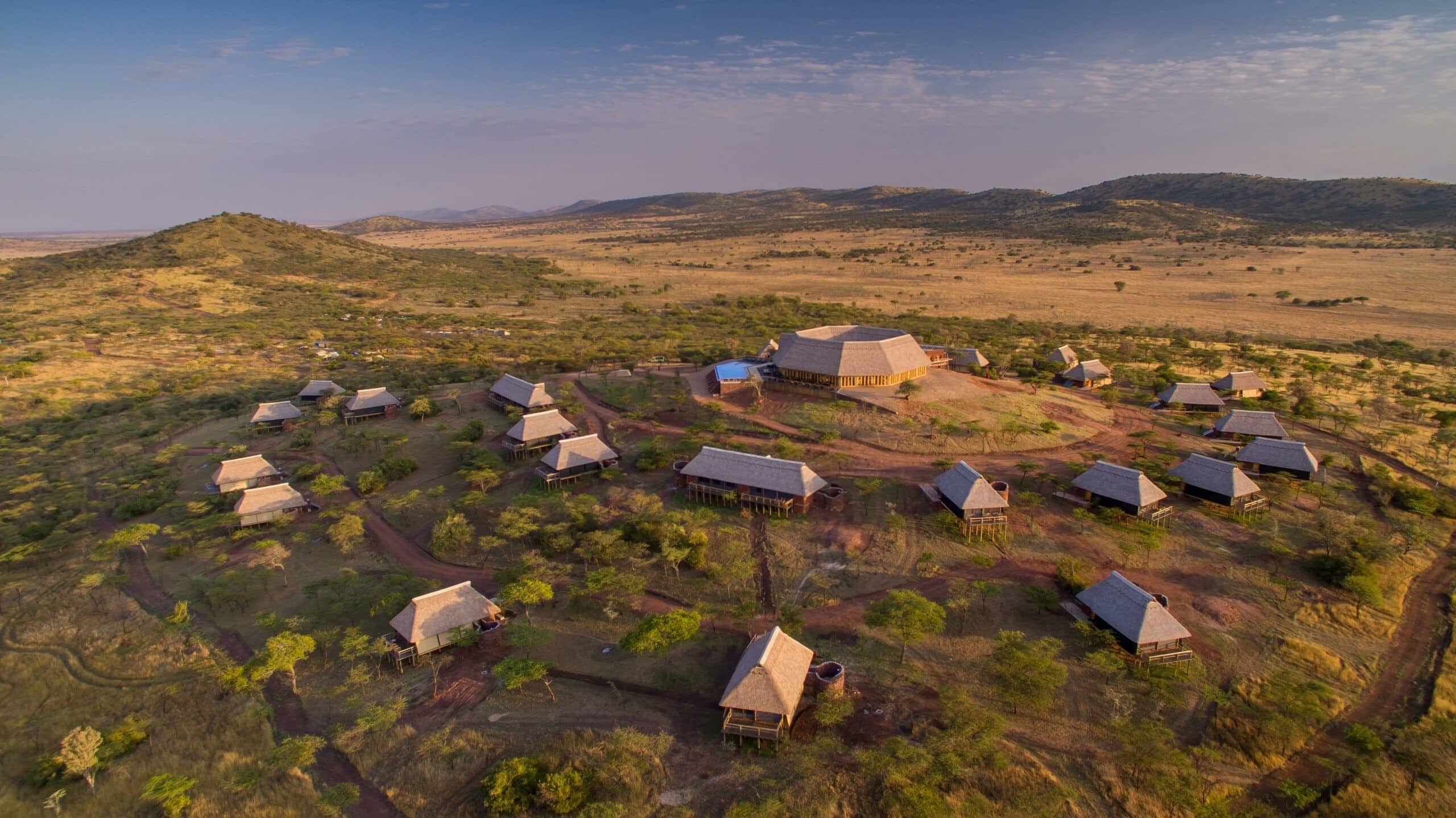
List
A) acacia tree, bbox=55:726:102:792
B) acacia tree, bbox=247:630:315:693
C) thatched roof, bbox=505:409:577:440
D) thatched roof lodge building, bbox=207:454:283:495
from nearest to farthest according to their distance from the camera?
acacia tree, bbox=55:726:102:792 → acacia tree, bbox=247:630:315:693 → thatched roof lodge building, bbox=207:454:283:495 → thatched roof, bbox=505:409:577:440

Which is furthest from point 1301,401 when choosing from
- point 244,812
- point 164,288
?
point 164,288

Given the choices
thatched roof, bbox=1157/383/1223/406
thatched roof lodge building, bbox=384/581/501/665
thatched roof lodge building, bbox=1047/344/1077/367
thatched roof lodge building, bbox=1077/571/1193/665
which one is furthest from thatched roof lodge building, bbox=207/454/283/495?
thatched roof, bbox=1157/383/1223/406

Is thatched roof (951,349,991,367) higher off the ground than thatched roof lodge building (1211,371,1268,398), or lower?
higher

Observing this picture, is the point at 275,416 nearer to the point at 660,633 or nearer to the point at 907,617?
the point at 660,633

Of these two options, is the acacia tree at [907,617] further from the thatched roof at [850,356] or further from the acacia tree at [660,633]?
the thatched roof at [850,356]

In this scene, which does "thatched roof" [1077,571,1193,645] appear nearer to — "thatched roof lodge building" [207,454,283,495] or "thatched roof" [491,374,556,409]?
"thatched roof" [491,374,556,409]

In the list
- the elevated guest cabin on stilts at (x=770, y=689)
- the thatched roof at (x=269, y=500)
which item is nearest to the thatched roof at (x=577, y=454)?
the thatched roof at (x=269, y=500)

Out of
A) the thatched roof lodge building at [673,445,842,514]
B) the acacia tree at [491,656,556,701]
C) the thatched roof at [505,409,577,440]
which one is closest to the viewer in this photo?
the acacia tree at [491,656,556,701]
